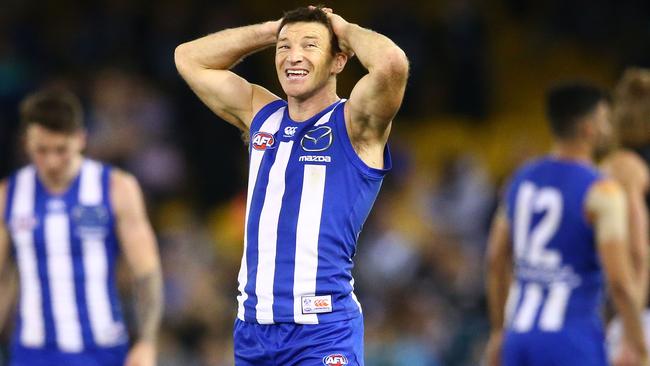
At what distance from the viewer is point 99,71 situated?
15797 millimetres

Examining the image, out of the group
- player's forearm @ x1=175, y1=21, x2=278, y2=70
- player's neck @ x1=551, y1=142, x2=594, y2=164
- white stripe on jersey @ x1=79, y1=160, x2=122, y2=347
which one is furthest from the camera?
white stripe on jersey @ x1=79, y1=160, x2=122, y2=347

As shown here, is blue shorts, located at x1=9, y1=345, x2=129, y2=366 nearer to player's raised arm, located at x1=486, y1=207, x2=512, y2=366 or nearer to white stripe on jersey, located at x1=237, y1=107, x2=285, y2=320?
white stripe on jersey, located at x1=237, y1=107, x2=285, y2=320

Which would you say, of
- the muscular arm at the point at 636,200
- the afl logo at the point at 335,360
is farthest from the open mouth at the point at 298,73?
the muscular arm at the point at 636,200

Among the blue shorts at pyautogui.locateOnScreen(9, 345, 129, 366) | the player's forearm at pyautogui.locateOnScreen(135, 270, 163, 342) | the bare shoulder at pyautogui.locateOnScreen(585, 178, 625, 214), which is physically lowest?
the blue shorts at pyautogui.locateOnScreen(9, 345, 129, 366)

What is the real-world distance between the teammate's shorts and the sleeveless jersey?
38 millimetres

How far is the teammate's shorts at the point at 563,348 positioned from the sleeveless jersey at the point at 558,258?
0.12 ft

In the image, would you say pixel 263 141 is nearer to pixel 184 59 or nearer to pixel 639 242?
pixel 184 59

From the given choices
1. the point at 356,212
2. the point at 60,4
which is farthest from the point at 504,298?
the point at 60,4

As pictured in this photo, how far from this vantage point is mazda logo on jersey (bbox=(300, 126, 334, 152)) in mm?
5773

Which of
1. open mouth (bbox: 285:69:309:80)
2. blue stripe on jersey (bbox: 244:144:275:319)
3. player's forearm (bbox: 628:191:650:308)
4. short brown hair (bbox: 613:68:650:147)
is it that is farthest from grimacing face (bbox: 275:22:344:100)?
short brown hair (bbox: 613:68:650:147)

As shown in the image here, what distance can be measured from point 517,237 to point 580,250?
0.42 m

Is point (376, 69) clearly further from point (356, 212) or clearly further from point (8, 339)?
point (8, 339)

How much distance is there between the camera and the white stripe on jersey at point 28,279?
25.2 feet

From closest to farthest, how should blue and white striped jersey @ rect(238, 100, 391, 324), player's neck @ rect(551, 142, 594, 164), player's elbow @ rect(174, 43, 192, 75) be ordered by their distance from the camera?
1. blue and white striped jersey @ rect(238, 100, 391, 324)
2. player's elbow @ rect(174, 43, 192, 75)
3. player's neck @ rect(551, 142, 594, 164)
